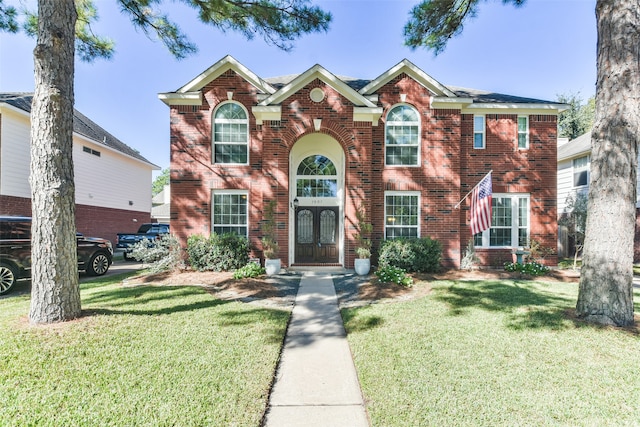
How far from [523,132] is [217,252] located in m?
12.4

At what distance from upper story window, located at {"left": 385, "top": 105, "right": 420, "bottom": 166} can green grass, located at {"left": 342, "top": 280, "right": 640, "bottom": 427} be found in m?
6.03

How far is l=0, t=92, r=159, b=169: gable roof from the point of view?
12188 mm

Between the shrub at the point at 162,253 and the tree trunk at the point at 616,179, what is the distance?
34.4ft

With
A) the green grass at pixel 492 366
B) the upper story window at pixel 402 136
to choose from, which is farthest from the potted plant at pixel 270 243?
the upper story window at pixel 402 136

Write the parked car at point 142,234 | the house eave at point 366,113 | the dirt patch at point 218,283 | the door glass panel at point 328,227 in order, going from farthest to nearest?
the parked car at point 142,234
the door glass panel at point 328,227
the house eave at point 366,113
the dirt patch at point 218,283

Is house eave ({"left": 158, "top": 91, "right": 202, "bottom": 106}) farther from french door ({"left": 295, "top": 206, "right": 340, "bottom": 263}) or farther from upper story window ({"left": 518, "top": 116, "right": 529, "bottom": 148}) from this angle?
upper story window ({"left": 518, "top": 116, "right": 529, "bottom": 148})

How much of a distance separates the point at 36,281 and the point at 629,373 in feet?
27.0

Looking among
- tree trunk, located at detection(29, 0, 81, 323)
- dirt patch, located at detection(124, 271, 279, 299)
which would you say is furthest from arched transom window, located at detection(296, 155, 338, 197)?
tree trunk, located at detection(29, 0, 81, 323)

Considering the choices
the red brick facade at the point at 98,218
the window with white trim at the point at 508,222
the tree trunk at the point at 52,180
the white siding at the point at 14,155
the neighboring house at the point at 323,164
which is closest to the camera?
the tree trunk at the point at 52,180

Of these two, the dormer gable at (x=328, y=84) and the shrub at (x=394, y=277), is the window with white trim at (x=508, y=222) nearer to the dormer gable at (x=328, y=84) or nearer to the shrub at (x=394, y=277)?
the shrub at (x=394, y=277)

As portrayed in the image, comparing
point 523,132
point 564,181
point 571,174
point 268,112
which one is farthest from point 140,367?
point 564,181

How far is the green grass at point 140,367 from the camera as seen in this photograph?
2695mm

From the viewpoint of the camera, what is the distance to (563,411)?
274 cm

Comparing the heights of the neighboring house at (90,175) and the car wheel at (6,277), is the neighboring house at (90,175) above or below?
above
